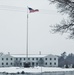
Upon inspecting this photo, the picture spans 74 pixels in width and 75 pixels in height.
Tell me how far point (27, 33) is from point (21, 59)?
4955cm

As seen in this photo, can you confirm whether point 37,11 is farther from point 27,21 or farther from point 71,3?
point 71,3

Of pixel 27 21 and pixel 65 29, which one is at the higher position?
pixel 27 21

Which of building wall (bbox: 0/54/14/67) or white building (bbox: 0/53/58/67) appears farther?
building wall (bbox: 0/54/14/67)

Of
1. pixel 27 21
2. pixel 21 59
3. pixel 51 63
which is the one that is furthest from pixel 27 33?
pixel 51 63

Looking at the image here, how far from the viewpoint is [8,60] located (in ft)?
326

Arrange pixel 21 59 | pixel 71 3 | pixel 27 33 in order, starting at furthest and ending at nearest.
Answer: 1. pixel 21 59
2. pixel 27 33
3. pixel 71 3

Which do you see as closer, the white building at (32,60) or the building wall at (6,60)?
the white building at (32,60)

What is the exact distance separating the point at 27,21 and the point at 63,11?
3779cm

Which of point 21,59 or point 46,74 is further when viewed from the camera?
point 21,59

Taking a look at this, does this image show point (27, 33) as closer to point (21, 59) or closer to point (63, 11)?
point (63, 11)

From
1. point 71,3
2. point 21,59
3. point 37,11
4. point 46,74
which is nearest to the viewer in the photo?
point 71,3

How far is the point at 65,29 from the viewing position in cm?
1267

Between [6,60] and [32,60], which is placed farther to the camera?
[6,60]

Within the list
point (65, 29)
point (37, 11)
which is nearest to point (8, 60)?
point (37, 11)
